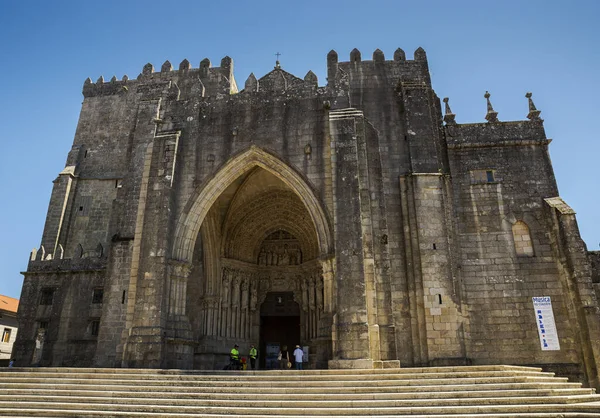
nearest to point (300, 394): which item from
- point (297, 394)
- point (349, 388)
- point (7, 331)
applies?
point (297, 394)

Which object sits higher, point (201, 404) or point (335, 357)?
point (335, 357)

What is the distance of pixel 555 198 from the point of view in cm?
1430

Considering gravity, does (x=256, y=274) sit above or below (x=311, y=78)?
below

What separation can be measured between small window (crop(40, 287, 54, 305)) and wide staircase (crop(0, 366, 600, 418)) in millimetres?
8818

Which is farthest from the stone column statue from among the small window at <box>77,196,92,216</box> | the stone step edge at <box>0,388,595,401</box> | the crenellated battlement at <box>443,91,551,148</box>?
the crenellated battlement at <box>443,91,551,148</box>

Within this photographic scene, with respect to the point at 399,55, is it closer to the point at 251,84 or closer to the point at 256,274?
the point at 251,84

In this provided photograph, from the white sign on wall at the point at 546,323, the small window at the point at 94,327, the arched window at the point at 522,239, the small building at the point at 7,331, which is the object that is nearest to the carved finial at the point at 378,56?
the arched window at the point at 522,239

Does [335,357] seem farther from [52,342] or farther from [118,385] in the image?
[52,342]

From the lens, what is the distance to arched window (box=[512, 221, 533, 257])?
13938 millimetres

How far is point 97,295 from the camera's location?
56.0ft

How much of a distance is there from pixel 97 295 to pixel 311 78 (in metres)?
11.7

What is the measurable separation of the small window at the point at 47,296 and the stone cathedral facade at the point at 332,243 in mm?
54

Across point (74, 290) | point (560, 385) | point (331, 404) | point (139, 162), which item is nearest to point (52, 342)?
point (74, 290)

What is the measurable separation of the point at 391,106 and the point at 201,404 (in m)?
11.6
